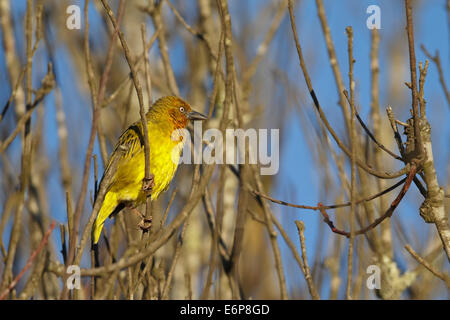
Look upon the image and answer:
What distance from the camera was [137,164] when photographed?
5.06 meters

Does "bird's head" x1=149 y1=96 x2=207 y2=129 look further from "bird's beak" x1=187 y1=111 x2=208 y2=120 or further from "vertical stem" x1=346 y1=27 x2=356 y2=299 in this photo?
"vertical stem" x1=346 y1=27 x2=356 y2=299

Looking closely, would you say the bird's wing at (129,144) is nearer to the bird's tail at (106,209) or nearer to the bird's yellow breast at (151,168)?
the bird's yellow breast at (151,168)

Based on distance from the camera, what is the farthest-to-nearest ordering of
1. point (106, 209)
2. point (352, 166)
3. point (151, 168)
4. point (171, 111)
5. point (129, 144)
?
point (171, 111) → point (106, 209) → point (129, 144) → point (151, 168) → point (352, 166)

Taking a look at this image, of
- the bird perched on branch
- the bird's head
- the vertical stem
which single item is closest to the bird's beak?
the bird's head

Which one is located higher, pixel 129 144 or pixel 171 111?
pixel 171 111

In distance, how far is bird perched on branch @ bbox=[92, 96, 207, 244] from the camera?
5.06 meters

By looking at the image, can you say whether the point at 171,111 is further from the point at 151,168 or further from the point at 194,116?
the point at 151,168

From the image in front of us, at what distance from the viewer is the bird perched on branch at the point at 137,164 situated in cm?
506

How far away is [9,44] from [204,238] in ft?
12.9

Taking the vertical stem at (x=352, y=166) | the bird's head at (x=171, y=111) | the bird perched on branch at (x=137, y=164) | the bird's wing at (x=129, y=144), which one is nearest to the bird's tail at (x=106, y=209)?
the bird perched on branch at (x=137, y=164)

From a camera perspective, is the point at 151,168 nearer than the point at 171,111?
Yes

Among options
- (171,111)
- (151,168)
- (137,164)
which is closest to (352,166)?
(151,168)
